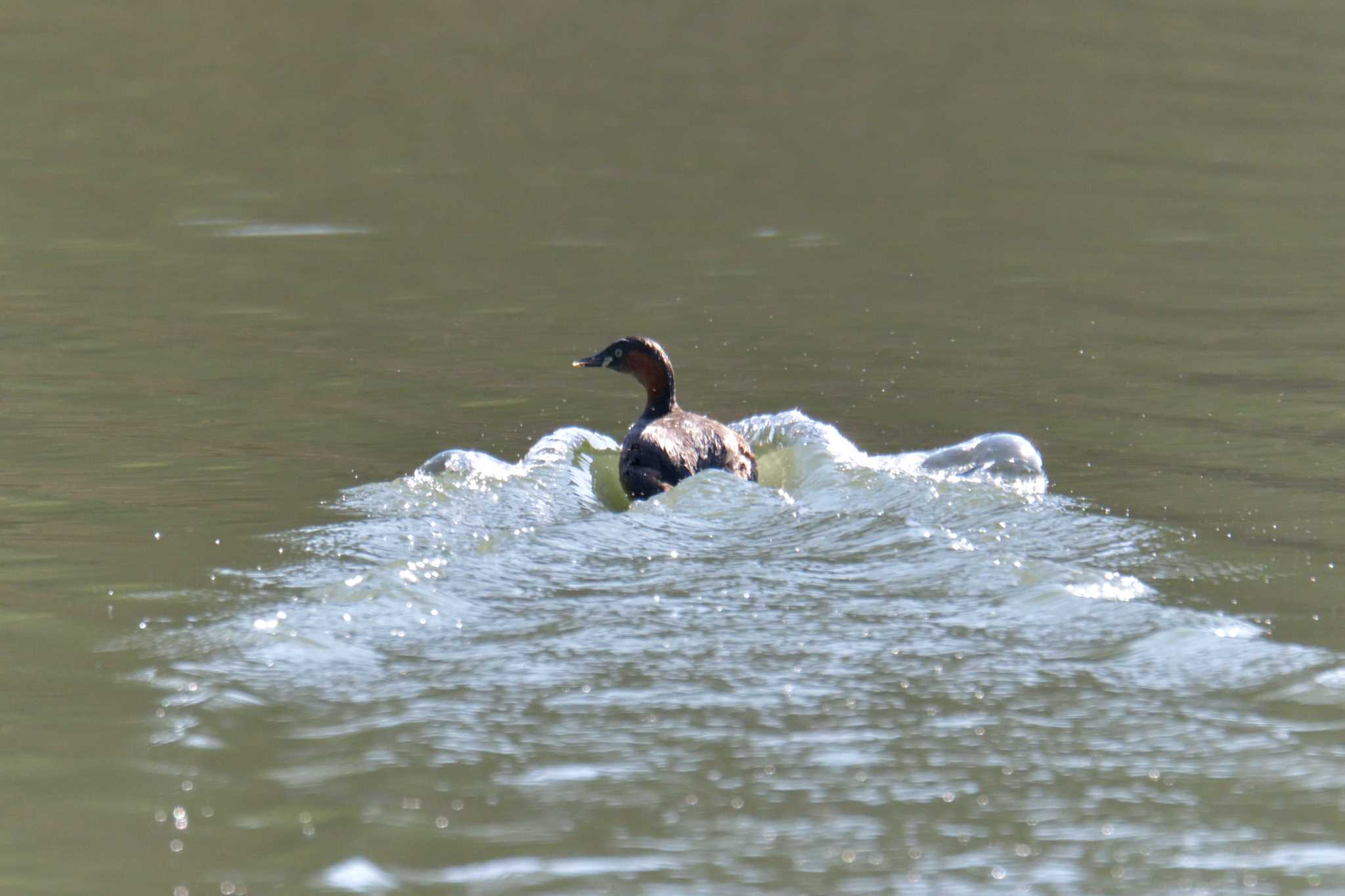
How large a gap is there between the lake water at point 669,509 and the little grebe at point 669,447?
225mm

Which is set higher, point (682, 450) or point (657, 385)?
point (657, 385)

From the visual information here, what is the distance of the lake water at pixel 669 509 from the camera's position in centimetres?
448

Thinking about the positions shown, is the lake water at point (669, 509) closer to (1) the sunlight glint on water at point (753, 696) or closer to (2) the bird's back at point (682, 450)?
(1) the sunlight glint on water at point (753, 696)

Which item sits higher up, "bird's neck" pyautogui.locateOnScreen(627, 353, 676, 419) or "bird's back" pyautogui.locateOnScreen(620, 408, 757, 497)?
"bird's neck" pyautogui.locateOnScreen(627, 353, 676, 419)

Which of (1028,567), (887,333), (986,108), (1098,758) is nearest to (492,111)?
(986,108)

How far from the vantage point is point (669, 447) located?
26.9ft

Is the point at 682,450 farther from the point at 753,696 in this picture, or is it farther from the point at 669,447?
the point at 753,696

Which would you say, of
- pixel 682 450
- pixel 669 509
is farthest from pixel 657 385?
pixel 669 509

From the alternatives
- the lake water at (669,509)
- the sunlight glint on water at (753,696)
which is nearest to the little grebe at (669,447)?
the lake water at (669,509)

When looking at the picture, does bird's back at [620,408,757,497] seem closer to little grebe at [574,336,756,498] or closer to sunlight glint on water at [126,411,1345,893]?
little grebe at [574,336,756,498]

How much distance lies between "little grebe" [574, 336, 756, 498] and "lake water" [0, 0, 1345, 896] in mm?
225

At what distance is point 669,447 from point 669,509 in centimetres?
71

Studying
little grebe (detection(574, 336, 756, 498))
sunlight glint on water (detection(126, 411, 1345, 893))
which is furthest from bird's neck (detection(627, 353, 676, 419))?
sunlight glint on water (detection(126, 411, 1345, 893))

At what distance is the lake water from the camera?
177 inches
